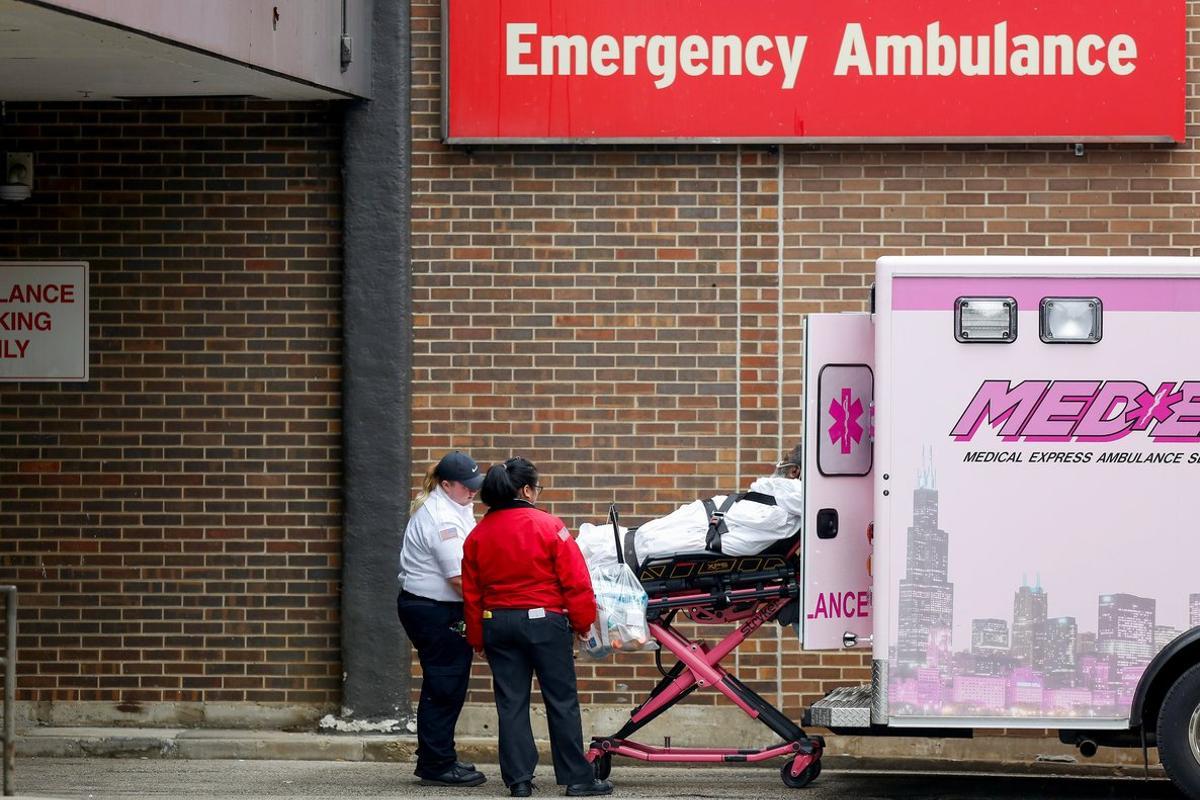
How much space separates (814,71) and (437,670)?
425 cm

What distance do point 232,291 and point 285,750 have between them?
2833 millimetres

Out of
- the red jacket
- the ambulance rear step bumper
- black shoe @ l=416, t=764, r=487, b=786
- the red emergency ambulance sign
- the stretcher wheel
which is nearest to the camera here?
the ambulance rear step bumper

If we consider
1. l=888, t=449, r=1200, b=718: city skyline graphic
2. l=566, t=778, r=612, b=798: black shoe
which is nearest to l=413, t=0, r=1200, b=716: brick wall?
l=566, t=778, r=612, b=798: black shoe

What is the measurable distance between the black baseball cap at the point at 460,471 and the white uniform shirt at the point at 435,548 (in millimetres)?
141

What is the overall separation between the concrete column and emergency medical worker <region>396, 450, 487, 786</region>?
1.39 meters

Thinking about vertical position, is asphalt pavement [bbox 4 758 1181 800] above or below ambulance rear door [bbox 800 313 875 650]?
below

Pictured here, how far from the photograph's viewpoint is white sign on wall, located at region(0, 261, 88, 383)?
34.8 ft

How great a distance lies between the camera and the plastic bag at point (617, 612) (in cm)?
839

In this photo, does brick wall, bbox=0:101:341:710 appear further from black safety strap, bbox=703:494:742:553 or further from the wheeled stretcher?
black safety strap, bbox=703:494:742:553

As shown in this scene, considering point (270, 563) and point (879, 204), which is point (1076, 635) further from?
point (270, 563)

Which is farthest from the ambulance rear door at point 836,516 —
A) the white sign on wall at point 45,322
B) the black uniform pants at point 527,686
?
the white sign on wall at point 45,322

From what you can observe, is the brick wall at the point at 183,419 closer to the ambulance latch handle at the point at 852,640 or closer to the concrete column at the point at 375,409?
the concrete column at the point at 375,409

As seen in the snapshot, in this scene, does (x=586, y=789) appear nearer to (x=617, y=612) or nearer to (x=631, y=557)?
(x=617, y=612)

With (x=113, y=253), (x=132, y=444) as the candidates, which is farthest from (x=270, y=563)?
(x=113, y=253)
